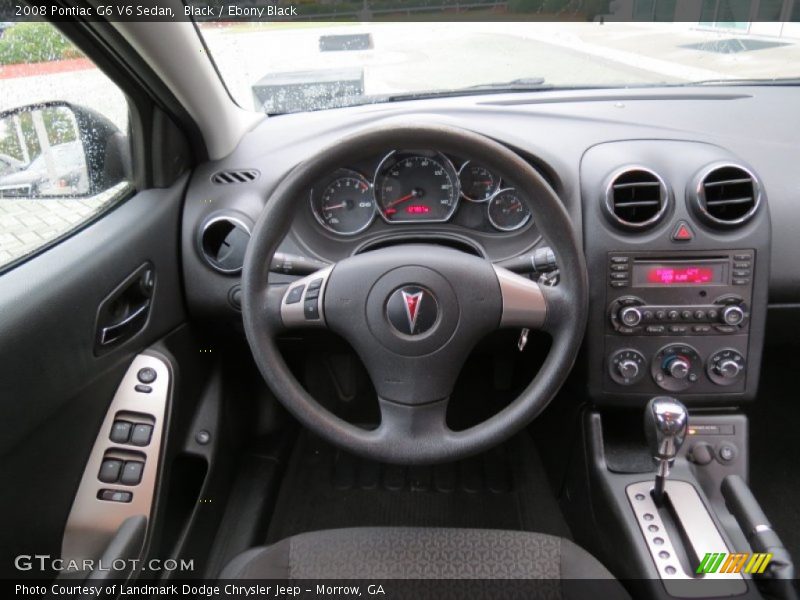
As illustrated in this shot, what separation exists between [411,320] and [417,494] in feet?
3.77

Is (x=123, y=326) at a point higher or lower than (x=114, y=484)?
higher

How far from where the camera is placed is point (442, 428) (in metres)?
1.36

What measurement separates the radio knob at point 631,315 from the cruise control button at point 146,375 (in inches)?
49.2

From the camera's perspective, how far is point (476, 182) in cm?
184

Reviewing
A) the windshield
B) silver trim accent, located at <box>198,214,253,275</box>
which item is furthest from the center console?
silver trim accent, located at <box>198,214,253,275</box>

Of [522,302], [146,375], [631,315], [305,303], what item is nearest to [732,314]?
[631,315]

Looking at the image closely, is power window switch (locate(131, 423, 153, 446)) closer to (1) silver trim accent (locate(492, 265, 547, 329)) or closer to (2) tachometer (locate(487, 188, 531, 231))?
(1) silver trim accent (locate(492, 265, 547, 329))

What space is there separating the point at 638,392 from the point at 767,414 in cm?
107

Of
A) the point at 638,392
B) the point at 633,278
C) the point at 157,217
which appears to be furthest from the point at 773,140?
the point at 157,217

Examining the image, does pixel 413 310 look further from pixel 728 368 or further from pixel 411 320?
pixel 728 368

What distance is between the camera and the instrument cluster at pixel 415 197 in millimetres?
1816

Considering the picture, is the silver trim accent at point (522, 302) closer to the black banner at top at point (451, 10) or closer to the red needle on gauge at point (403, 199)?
the red needle on gauge at point (403, 199)

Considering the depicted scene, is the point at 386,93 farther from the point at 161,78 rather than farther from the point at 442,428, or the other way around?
the point at 442,428

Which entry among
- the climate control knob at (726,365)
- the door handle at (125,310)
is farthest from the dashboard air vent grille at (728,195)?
the door handle at (125,310)
